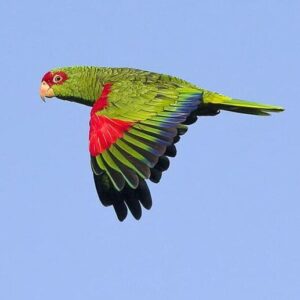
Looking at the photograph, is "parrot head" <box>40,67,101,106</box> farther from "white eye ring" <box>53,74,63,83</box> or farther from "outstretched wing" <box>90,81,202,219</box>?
"outstretched wing" <box>90,81,202,219</box>

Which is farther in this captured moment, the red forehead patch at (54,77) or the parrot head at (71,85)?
the red forehead patch at (54,77)

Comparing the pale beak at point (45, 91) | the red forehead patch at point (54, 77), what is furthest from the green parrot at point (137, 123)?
the pale beak at point (45, 91)

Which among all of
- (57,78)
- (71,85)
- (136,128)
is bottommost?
(136,128)

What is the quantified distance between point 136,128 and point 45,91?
16.4ft

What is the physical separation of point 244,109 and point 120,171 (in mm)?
3908

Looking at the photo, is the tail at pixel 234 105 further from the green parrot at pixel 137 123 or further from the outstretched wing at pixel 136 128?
the outstretched wing at pixel 136 128

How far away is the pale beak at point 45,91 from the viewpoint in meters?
20.7

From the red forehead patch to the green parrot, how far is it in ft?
3.41

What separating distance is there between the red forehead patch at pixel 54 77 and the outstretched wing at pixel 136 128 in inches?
93.7

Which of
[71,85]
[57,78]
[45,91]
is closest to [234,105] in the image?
[71,85]

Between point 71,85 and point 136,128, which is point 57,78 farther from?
point 136,128

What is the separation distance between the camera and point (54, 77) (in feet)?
67.3

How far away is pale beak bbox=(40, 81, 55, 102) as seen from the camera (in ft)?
67.9

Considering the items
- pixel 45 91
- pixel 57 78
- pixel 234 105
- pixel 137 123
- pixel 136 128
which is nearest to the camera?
pixel 136 128
